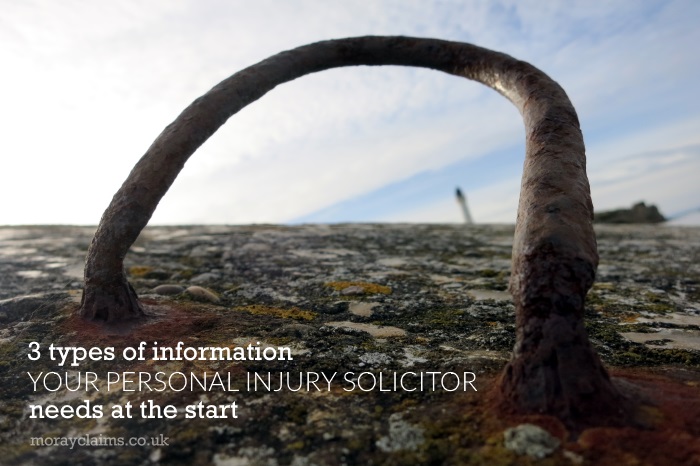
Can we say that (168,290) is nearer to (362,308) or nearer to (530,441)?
(362,308)

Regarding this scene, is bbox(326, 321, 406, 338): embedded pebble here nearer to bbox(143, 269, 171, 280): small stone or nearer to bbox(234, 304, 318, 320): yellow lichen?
bbox(234, 304, 318, 320): yellow lichen

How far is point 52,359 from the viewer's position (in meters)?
1.70

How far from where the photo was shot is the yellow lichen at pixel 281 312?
2205 mm

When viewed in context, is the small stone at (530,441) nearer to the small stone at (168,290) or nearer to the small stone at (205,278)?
the small stone at (168,290)

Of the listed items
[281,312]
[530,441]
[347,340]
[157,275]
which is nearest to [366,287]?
[281,312]

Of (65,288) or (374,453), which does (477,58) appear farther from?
(65,288)

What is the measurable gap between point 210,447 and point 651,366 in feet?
4.39

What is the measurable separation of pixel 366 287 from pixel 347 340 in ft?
2.56

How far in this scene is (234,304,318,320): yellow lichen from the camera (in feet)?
7.23

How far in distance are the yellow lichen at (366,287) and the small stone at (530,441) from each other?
1435 mm

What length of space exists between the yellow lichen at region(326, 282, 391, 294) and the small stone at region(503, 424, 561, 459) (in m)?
1.44

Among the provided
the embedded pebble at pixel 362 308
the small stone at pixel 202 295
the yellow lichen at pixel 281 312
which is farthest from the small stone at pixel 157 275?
the embedded pebble at pixel 362 308

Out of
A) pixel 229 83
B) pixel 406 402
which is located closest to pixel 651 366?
pixel 406 402

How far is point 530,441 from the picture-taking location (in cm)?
111
